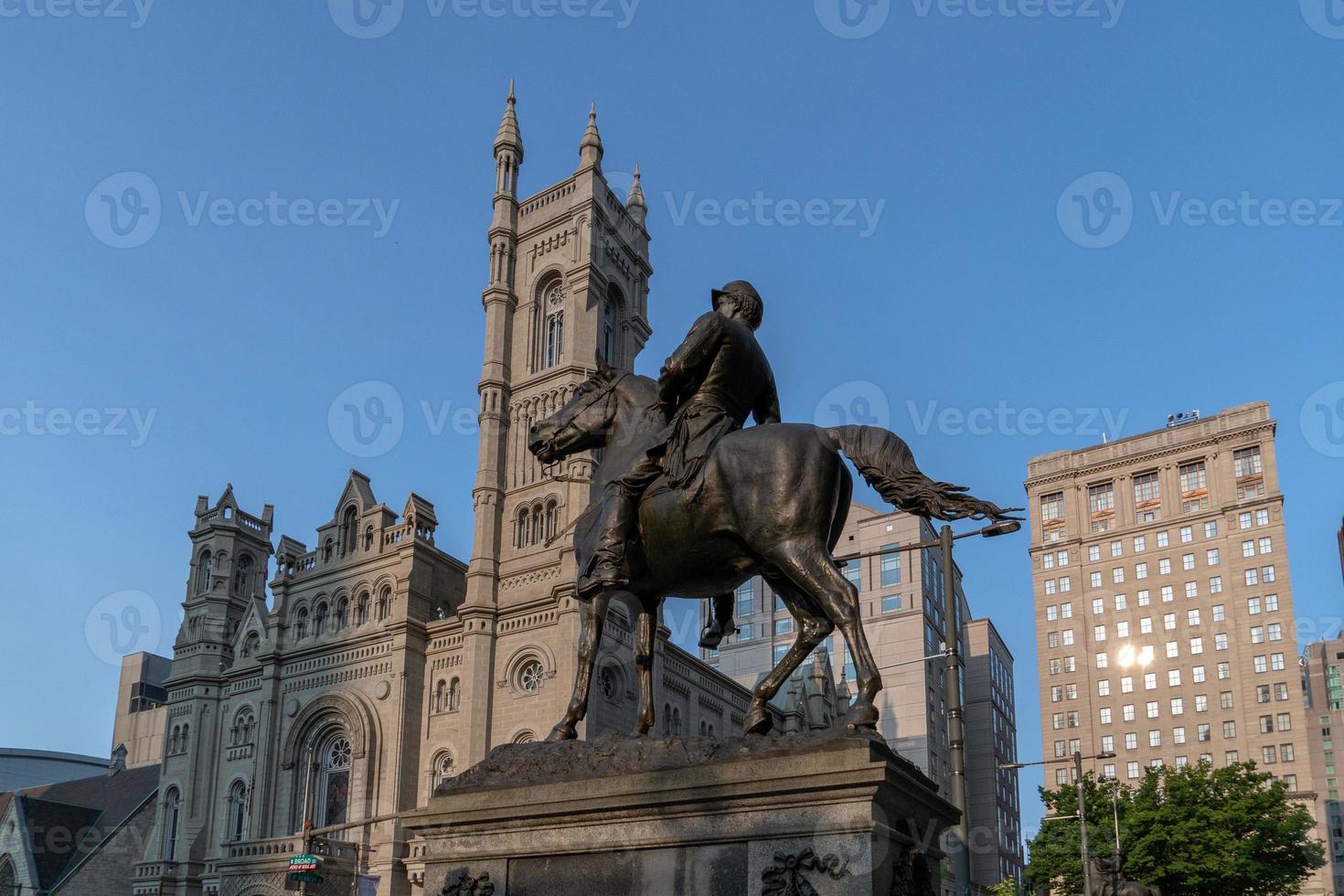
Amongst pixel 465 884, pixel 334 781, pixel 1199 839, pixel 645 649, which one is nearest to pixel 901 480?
pixel 645 649

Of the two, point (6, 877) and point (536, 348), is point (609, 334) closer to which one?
point (536, 348)

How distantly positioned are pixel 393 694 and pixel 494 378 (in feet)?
57.6

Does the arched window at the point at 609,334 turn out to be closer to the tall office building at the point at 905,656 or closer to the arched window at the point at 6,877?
the tall office building at the point at 905,656

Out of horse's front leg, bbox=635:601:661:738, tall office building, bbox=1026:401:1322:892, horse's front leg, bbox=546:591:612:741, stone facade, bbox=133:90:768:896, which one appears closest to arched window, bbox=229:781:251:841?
stone facade, bbox=133:90:768:896

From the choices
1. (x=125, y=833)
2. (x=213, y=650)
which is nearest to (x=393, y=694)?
(x=213, y=650)

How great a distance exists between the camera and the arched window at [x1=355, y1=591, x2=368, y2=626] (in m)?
64.0

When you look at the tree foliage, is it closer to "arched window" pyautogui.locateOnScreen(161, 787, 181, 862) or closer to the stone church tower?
the stone church tower

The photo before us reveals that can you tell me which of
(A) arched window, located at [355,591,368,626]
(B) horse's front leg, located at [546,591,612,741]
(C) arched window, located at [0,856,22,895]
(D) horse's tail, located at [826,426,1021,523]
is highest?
(A) arched window, located at [355,591,368,626]

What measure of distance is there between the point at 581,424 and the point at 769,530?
2.26m

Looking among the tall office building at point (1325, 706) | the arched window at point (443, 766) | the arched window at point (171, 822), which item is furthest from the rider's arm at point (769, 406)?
the tall office building at point (1325, 706)

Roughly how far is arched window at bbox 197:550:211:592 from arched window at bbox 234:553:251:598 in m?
1.68

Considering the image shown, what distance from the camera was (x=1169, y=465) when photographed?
10431 cm

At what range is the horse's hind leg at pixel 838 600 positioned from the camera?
23.4ft

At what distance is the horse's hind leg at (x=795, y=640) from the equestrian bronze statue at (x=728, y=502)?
1 centimetres
